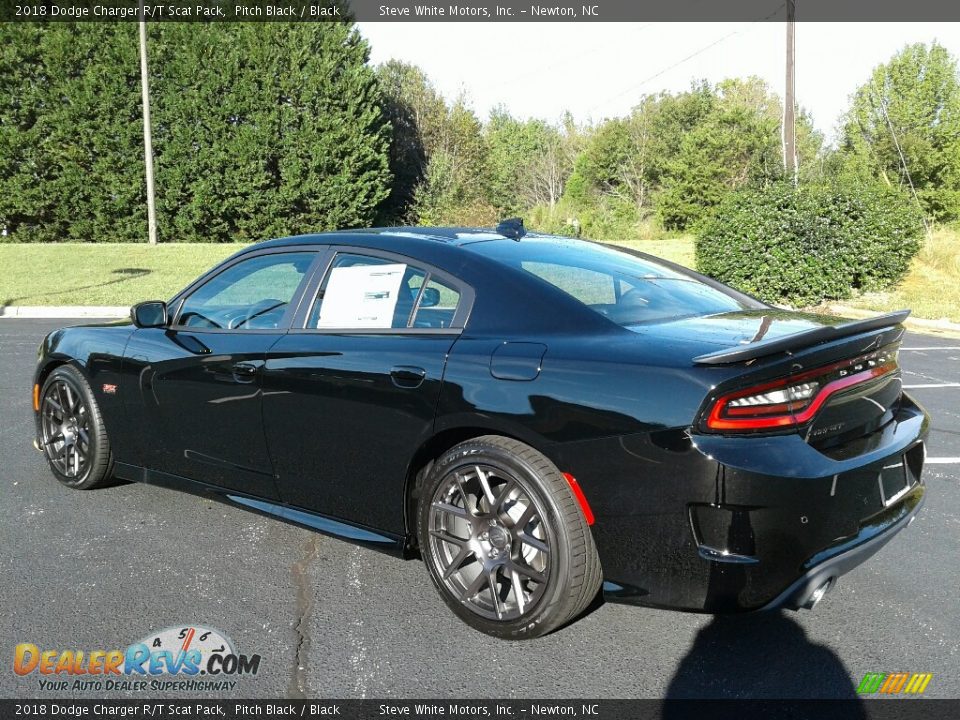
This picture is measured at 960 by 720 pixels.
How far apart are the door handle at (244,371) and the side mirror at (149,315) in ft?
2.46

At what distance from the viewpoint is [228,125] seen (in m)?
29.0

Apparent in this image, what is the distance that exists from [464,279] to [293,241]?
108 centimetres

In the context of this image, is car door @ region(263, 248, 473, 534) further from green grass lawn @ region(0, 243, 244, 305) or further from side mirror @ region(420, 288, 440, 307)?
green grass lawn @ region(0, 243, 244, 305)

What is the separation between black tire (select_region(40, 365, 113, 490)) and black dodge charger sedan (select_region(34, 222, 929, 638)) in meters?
0.37

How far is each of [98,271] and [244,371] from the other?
752 inches

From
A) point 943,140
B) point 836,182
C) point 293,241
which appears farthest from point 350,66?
point 943,140

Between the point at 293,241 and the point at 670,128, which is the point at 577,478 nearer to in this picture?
the point at 293,241

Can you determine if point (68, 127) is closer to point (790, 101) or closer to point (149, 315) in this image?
point (790, 101)

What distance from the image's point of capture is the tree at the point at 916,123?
1854 inches

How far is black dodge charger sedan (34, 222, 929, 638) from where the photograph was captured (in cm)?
259

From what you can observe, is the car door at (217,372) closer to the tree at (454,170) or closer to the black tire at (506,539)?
the black tire at (506,539)

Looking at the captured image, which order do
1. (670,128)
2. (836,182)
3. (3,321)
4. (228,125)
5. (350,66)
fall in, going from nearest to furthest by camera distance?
(3,321), (836,182), (228,125), (350,66), (670,128)

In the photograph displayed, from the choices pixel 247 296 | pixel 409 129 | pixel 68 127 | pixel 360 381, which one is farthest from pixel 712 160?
pixel 360 381

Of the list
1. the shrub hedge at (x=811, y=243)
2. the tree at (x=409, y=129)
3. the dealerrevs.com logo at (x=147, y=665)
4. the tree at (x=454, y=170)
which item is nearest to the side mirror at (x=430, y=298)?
the dealerrevs.com logo at (x=147, y=665)
